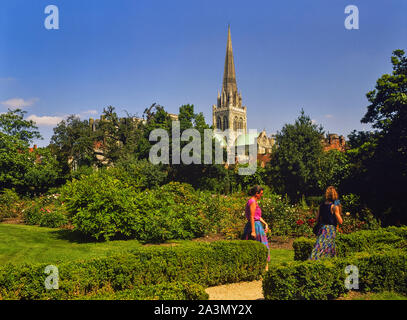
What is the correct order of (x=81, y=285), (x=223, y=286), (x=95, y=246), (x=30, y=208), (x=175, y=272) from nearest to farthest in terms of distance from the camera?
(x=81, y=285) < (x=175, y=272) < (x=223, y=286) < (x=95, y=246) < (x=30, y=208)

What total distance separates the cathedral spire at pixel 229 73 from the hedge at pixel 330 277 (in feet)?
319

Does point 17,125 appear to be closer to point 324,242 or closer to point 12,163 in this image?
point 12,163

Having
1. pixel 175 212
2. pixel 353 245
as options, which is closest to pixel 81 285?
pixel 353 245

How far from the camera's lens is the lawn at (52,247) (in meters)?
10.6

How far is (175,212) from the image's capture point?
14.3 m

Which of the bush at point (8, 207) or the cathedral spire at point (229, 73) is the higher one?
the cathedral spire at point (229, 73)

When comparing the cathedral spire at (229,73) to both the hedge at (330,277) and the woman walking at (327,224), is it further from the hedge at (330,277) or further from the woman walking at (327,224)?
the hedge at (330,277)

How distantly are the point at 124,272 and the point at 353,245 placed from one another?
6.13 metres

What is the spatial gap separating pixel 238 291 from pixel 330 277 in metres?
2.22

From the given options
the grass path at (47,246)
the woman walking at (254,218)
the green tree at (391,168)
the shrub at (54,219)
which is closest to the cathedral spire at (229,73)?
the green tree at (391,168)

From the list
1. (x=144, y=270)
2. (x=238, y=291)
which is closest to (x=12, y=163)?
(x=144, y=270)

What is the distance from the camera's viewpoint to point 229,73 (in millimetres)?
102125

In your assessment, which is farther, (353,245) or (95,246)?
(95,246)

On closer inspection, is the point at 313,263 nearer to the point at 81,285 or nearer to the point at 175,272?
the point at 175,272
